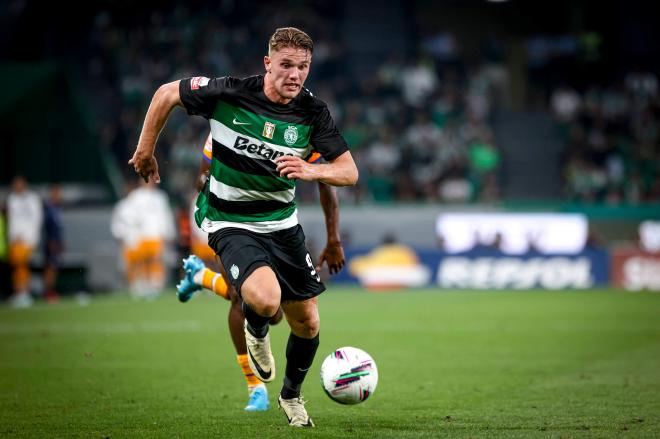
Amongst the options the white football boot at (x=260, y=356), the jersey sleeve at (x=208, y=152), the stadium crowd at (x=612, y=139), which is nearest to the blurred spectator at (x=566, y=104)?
the stadium crowd at (x=612, y=139)

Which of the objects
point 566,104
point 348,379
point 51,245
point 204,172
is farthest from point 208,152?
point 566,104

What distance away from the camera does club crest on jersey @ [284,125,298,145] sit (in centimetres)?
675

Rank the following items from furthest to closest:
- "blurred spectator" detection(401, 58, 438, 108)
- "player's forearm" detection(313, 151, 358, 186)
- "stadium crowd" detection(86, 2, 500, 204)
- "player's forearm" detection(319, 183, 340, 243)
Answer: "blurred spectator" detection(401, 58, 438, 108), "stadium crowd" detection(86, 2, 500, 204), "player's forearm" detection(319, 183, 340, 243), "player's forearm" detection(313, 151, 358, 186)

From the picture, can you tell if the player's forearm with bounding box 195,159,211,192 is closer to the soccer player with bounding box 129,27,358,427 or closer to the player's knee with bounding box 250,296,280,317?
the soccer player with bounding box 129,27,358,427

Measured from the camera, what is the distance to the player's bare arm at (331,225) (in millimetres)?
7293

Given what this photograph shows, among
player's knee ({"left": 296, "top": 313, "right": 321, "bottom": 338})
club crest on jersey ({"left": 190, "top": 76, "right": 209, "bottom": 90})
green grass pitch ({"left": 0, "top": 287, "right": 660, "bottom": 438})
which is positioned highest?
club crest on jersey ({"left": 190, "top": 76, "right": 209, "bottom": 90})

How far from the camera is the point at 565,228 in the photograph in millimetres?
23703

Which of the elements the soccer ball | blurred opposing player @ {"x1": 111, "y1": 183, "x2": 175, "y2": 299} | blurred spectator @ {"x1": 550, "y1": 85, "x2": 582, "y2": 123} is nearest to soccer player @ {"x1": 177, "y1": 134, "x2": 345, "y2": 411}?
the soccer ball

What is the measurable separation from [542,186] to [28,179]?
43.9 feet

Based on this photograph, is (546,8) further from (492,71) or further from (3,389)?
(3,389)

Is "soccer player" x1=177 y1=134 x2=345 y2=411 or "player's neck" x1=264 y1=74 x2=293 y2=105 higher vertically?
"player's neck" x1=264 y1=74 x2=293 y2=105

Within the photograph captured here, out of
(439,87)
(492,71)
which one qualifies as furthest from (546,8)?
(439,87)

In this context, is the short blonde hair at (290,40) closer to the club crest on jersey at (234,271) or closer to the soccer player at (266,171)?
the soccer player at (266,171)

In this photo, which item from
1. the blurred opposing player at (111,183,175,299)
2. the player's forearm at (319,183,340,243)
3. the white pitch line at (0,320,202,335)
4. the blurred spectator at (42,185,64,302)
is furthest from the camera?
the blurred opposing player at (111,183,175,299)
